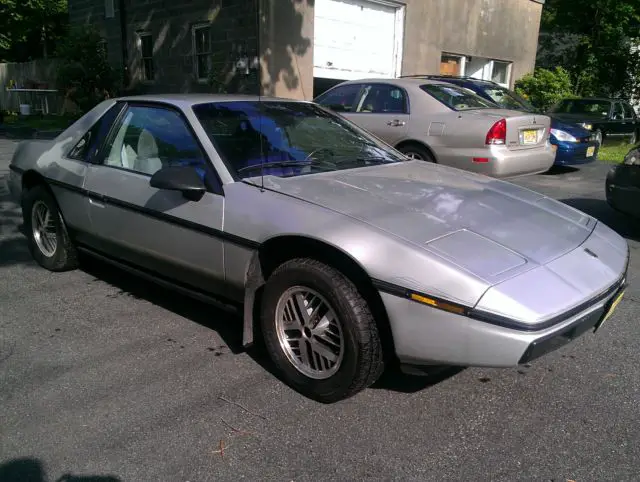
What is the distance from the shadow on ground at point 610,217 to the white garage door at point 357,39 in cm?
801

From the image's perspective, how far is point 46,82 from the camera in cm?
2247

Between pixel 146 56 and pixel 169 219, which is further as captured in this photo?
pixel 146 56

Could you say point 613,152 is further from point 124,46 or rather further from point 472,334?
point 124,46

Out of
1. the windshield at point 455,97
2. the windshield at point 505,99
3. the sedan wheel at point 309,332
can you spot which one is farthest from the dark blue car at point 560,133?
the sedan wheel at point 309,332

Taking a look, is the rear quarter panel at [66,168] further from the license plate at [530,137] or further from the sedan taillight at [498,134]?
the license plate at [530,137]

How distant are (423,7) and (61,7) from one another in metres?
25.5

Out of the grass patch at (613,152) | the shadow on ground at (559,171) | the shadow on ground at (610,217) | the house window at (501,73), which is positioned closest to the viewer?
the shadow on ground at (610,217)

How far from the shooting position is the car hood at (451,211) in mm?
2523

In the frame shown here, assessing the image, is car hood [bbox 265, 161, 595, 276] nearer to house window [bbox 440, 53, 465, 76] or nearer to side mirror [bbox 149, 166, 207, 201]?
side mirror [bbox 149, 166, 207, 201]

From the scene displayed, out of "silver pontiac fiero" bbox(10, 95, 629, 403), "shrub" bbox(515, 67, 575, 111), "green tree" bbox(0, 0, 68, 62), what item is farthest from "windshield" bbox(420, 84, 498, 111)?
"green tree" bbox(0, 0, 68, 62)

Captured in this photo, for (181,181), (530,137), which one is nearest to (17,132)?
(530,137)

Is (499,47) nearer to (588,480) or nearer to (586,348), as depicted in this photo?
(586,348)

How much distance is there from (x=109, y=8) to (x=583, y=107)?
13.8 meters

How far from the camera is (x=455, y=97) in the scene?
7.80 metres
